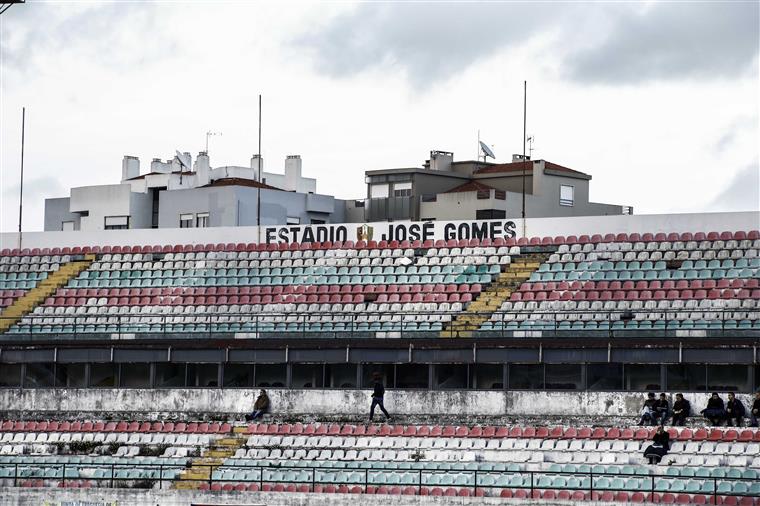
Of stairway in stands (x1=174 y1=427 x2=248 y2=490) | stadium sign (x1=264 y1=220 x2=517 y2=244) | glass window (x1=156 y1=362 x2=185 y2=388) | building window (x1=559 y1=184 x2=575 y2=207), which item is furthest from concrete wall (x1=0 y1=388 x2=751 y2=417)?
building window (x1=559 y1=184 x2=575 y2=207)

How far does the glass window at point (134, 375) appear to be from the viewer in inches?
2153

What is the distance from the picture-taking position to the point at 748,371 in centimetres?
4772

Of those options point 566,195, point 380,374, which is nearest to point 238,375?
point 380,374

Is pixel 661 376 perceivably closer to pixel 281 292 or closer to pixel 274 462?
pixel 274 462

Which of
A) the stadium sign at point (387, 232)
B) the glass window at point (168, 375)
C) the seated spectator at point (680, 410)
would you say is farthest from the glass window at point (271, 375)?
the seated spectator at point (680, 410)

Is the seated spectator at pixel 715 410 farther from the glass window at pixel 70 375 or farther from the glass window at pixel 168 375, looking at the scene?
the glass window at pixel 70 375

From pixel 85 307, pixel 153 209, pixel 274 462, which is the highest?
pixel 153 209

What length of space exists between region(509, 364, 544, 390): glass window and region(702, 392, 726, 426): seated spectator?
5787 millimetres

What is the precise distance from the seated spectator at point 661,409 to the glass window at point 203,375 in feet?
47.8

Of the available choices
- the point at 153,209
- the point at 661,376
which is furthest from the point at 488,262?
the point at 153,209

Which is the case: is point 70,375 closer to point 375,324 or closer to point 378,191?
point 375,324

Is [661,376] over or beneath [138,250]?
beneath

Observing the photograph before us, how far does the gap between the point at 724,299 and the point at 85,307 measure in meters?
22.0

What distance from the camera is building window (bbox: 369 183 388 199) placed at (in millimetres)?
84525
